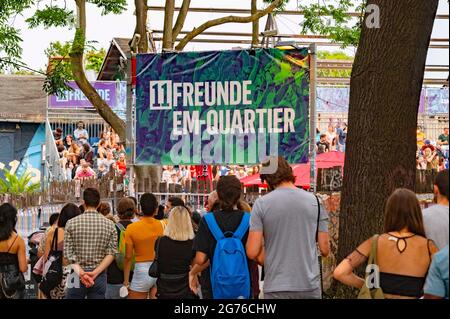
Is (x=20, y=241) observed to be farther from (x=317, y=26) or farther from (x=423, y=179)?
(x=317, y=26)

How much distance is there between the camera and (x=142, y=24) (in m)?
21.5

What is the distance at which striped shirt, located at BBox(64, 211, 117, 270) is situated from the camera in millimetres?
10461

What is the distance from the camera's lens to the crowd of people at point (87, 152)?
93.1 feet

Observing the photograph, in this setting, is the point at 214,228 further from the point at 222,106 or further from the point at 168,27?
the point at 168,27

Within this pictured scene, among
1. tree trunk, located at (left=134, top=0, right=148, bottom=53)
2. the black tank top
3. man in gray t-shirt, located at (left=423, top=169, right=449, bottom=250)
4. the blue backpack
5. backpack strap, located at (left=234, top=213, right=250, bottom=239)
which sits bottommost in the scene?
the black tank top

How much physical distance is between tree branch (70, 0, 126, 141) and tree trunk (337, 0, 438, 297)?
9288 millimetres

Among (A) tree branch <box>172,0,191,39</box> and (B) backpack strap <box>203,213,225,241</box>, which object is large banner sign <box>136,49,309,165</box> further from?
(A) tree branch <box>172,0,191,39</box>

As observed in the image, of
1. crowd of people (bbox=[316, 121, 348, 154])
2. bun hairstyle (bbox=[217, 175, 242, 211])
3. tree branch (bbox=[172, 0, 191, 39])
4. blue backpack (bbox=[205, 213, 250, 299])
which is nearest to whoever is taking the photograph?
blue backpack (bbox=[205, 213, 250, 299])

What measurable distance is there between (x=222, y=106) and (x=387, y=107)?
4.43 meters

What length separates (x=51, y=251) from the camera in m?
11.1

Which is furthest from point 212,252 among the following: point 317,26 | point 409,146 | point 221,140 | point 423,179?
point 317,26

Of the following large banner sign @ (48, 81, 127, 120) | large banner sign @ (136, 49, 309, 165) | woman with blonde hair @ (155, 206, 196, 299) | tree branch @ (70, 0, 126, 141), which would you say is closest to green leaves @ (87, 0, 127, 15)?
tree branch @ (70, 0, 126, 141)

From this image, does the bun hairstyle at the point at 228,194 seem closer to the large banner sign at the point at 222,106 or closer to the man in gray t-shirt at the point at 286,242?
the man in gray t-shirt at the point at 286,242
